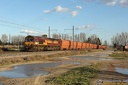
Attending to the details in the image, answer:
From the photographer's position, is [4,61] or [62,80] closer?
[62,80]

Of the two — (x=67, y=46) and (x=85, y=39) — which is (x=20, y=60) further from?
(x=85, y=39)

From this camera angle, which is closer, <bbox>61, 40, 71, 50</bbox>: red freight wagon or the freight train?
the freight train

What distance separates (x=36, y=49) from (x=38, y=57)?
70.1 ft

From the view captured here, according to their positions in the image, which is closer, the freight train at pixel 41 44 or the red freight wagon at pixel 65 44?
the freight train at pixel 41 44

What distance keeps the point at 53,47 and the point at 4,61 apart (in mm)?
43873

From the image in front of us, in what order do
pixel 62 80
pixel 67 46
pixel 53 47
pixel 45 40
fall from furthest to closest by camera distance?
pixel 67 46 < pixel 53 47 < pixel 45 40 < pixel 62 80

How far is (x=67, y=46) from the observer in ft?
288

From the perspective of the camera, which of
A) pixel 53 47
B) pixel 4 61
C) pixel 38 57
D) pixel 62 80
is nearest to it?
pixel 62 80

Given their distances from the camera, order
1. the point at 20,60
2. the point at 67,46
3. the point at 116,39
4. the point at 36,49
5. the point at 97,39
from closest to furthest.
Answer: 1. the point at 20,60
2. the point at 36,49
3. the point at 67,46
4. the point at 116,39
5. the point at 97,39

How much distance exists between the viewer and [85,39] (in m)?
200

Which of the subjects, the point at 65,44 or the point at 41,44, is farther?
the point at 65,44

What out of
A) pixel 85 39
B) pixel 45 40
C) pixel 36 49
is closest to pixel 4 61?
pixel 36 49

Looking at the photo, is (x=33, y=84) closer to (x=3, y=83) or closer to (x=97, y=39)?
(x=3, y=83)

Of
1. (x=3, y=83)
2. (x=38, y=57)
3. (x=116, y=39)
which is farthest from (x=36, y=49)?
(x=116, y=39)
